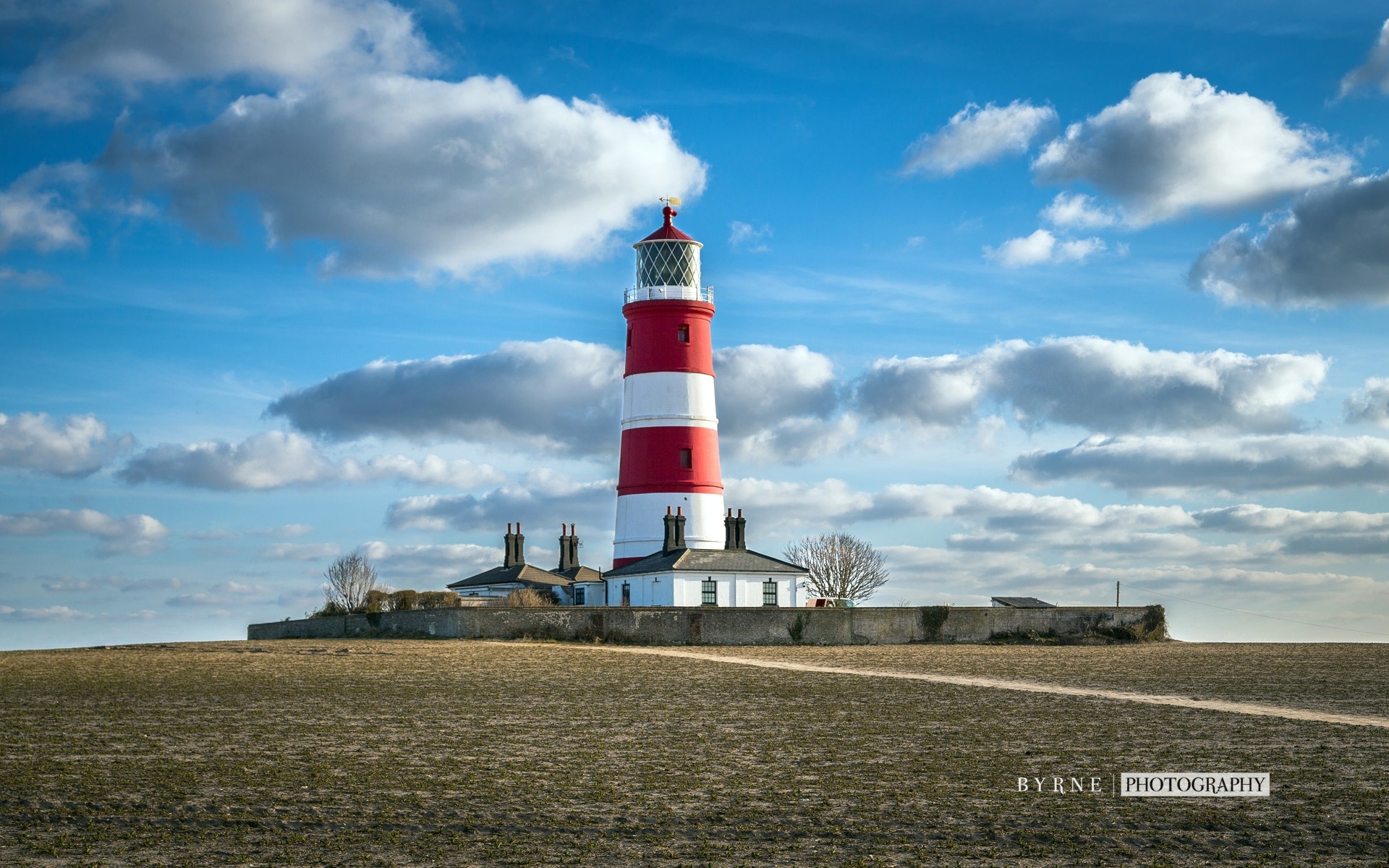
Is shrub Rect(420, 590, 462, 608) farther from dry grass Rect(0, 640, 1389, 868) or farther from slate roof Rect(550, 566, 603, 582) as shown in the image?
dry grass Rect(0, 640, 1389, 868)

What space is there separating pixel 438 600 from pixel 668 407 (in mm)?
9472

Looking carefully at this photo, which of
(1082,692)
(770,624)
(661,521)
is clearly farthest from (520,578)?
(1082,692)

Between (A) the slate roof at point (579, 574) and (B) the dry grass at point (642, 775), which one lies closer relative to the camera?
(B) the dry grass at point (642, 775)

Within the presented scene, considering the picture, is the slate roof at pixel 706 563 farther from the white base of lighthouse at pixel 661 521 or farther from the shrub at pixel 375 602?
the shrub at pixel 375 602

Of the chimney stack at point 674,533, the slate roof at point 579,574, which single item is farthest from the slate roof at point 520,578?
the chimney stack at point 674,533

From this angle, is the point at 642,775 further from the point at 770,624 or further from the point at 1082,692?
the point at 770,624

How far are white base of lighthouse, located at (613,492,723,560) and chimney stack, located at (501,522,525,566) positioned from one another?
9.67 meters

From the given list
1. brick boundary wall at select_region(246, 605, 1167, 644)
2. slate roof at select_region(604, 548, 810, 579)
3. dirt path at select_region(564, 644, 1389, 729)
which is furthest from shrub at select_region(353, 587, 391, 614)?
dirt path at select_region(564, 644, 1389, 729)

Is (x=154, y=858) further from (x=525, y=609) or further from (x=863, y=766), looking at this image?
(x=525, y=609)

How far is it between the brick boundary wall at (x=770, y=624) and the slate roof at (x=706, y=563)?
4.49 meters

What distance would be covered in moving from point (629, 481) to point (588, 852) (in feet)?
114

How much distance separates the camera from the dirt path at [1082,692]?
56.5 ft

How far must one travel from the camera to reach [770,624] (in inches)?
1441

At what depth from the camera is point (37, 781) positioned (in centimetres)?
1154
